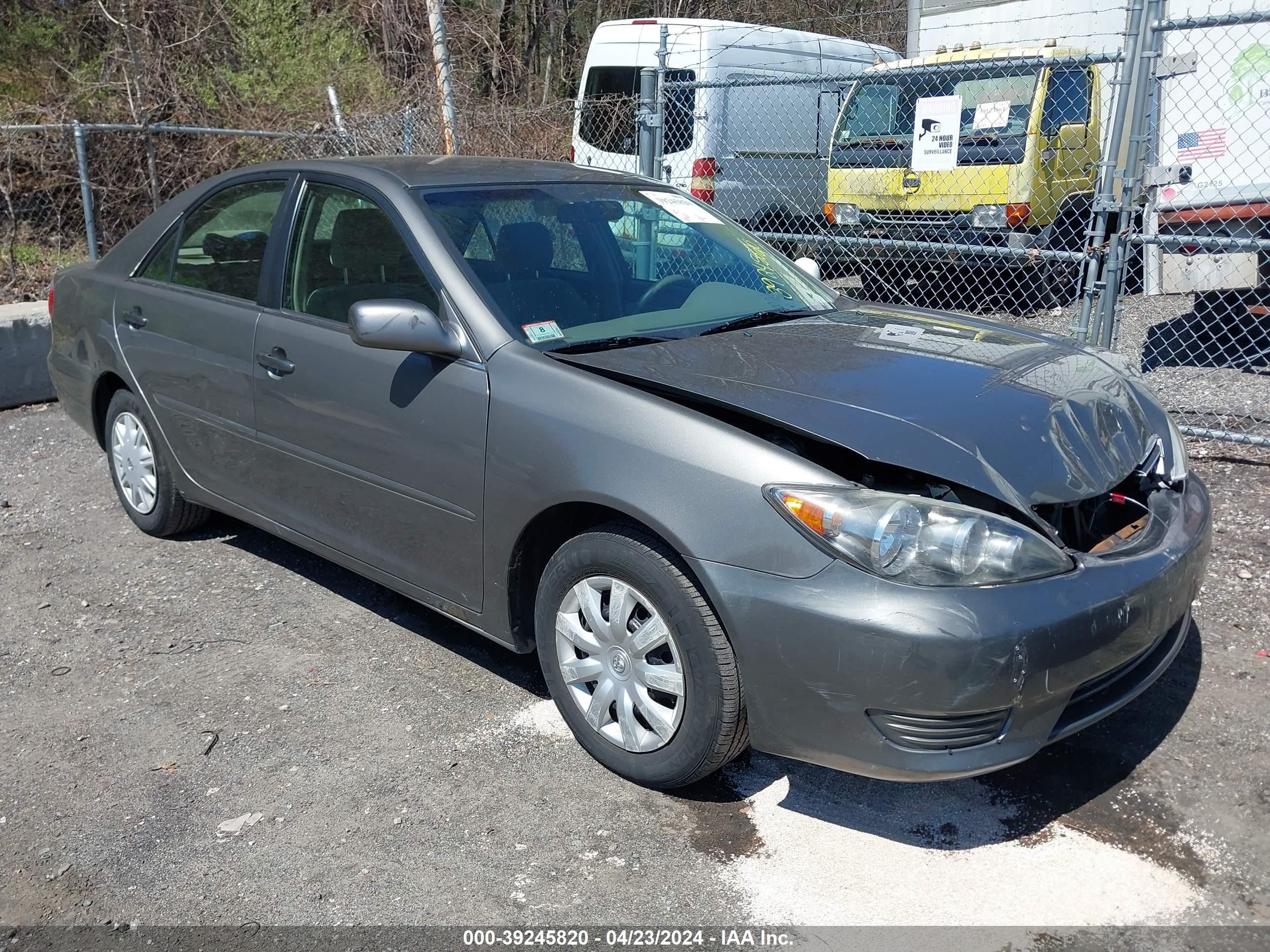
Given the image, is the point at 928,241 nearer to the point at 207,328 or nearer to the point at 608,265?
the point at 608,265

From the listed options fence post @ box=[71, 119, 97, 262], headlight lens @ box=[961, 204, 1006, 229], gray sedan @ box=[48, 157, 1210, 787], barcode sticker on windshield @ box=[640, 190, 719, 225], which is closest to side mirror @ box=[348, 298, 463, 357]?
gray sedan @ box=[48, 157, 1210, 787]

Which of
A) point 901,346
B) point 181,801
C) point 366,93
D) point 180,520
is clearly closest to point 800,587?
point 901,346

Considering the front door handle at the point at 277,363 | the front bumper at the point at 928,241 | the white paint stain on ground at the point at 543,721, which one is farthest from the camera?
the front bumper at the point at 928,241

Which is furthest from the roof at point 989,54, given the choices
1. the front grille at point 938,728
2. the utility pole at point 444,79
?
the front grille at point 938,728

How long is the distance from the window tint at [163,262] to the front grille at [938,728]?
354cm

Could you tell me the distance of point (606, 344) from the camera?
343 cm

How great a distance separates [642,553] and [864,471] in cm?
61

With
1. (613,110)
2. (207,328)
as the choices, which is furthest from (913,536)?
(613,110)

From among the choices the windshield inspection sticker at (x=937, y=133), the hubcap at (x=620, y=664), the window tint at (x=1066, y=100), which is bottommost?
the hubcap at (x=620, y=664)

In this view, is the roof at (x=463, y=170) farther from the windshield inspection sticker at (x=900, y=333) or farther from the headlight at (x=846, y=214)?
the headlight at (x=846, y=214)

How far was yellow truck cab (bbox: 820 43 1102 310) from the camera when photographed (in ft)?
30.1

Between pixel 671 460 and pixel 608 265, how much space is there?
4.11 feet

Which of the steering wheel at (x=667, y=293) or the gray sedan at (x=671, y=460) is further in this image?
the steering wheel at (x=667, y=293)

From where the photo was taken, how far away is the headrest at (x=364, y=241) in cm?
369
